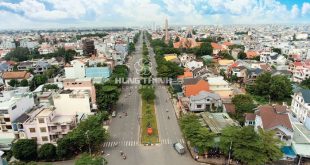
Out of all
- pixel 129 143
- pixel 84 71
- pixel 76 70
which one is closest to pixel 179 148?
pixel 129 143

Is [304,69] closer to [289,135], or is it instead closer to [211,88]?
[211,88]

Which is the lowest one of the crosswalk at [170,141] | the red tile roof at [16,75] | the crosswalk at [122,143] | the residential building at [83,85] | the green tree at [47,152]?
the crosswalk at [122,143]

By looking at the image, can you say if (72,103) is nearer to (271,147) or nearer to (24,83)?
(24,83)

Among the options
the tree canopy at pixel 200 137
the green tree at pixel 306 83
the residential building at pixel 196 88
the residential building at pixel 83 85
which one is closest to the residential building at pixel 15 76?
the residential building at pixel 83 85

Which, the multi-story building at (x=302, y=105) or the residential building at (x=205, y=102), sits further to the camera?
the residential building at (x=205, y=102)

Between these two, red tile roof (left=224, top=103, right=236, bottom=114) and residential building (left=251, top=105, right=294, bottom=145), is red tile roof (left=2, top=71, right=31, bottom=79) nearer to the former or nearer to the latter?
red tile roof (left=224, top=103, right=236, bottom=114)

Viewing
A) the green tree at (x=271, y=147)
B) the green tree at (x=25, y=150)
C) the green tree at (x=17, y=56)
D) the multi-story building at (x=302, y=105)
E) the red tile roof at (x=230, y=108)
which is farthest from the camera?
the green tree at (x=17, y=56)

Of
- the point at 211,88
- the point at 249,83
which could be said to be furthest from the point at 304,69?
the point at 211,88

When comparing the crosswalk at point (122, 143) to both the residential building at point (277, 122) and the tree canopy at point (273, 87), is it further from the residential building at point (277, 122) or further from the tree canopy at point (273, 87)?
the tree canopy at point (273, 87)

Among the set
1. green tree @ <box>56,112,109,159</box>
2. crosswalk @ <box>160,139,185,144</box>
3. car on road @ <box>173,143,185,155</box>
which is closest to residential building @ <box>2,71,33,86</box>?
green tree @ <box>56,112,109,159</box>
